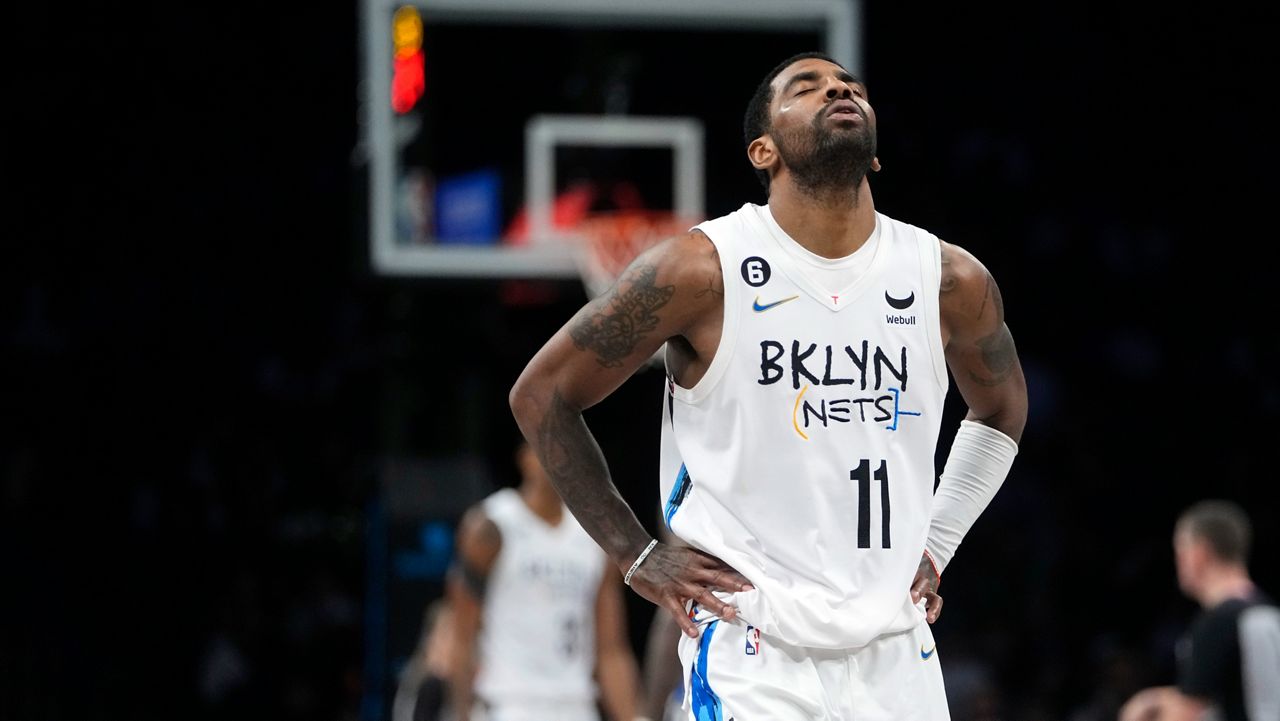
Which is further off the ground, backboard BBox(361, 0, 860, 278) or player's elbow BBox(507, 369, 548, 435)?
backboard BBox(361, 0, 860, 278)

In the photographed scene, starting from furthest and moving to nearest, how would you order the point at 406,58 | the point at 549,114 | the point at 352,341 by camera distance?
the point at 352,341 < the point at 549,114 < the point at 406,58

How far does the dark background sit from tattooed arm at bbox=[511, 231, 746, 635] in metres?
8.48

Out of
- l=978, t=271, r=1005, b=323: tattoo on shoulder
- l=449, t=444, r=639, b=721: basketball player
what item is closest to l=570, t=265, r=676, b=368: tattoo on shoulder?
l=978, t=271, r=1005, b=323: tattoo on shoulder

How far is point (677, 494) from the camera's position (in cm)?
376

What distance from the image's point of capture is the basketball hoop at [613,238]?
34.2 feet

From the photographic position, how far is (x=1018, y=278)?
1588cm

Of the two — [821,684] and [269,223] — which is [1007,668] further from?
[821,684]

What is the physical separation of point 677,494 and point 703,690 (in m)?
0.43

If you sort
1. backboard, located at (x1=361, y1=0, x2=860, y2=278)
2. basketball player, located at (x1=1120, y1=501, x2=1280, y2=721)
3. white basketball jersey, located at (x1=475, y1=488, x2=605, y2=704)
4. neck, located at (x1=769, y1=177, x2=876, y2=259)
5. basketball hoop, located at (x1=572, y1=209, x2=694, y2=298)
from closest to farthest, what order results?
1. neck, located at (x1=769, y1=177, x2=876, y2=259)
2. basketball player, located at (x1=1120, y1=501, x2=1280, y2=721)
3. white basketball jersey, located at (x1=475, y1=488, x2=605, y2=704)
4. basketball hoop, located at (x1=572, y1=209, x2=694, y2=298)
5. backboard, located at (x1=361, y1=0, x2=860, y2=278)

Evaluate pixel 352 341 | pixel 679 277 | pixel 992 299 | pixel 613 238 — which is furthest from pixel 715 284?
pixel 352 341

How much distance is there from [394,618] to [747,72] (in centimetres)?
466

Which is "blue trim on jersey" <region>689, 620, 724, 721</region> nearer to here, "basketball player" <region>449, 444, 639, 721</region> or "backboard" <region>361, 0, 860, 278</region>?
"basketball player" <region>449, 444, 639, 721</region>

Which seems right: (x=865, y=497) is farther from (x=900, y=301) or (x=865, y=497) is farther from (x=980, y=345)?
(x=980, y=345)

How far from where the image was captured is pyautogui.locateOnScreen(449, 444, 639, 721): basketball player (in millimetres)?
7266
